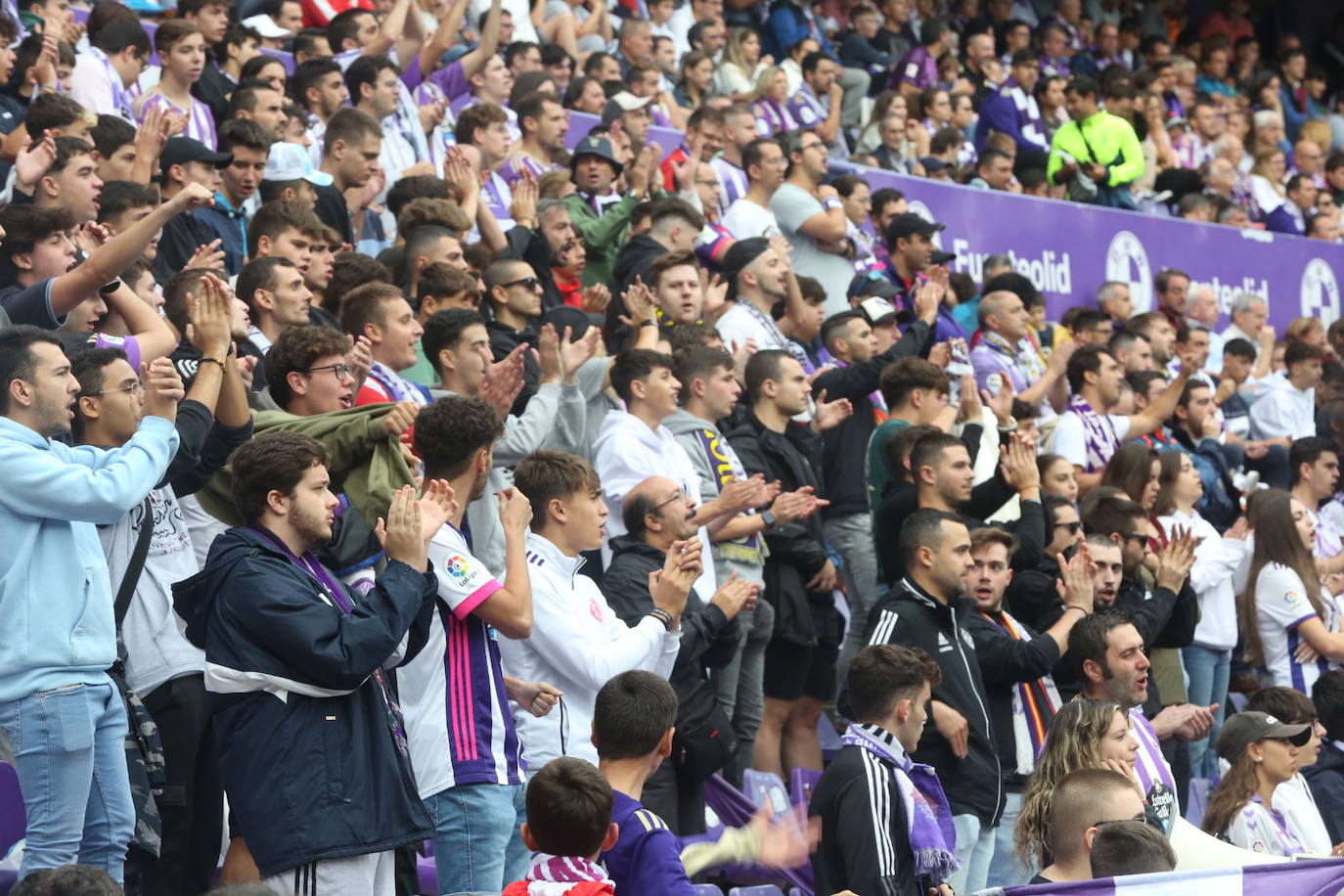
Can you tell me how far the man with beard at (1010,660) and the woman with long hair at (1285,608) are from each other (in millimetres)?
2022

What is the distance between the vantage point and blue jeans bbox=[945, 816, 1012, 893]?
20.2ft

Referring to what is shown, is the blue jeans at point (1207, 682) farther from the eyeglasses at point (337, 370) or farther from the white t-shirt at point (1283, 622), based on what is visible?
the eyeglasses at point (337, 370)

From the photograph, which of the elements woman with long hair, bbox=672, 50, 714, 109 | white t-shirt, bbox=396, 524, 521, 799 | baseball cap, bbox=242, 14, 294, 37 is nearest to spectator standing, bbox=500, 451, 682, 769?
white t-shirt, bbox=396, 524, 521, 799

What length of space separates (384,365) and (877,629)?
2.08 metres

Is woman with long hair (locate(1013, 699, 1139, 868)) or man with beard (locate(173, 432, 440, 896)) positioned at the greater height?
man with beard (locate(173, 432, 440, 896))

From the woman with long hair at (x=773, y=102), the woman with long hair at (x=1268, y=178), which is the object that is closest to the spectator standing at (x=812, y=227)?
the woman with long hair at (x=773, y=102)

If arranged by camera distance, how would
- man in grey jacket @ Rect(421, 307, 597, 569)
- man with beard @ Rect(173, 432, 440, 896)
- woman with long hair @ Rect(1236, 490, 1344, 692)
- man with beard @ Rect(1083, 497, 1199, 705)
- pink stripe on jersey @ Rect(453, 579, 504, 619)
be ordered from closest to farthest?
man with beard @ Rect(173, 432, 440, 896) < pink stripe on jersey @ Rect(453, 579, 504, 619) < man in grey jacket @ Rect(421, 307, 597, 569) < man with beard @ Rect(1083, 497, 1199, 705) < woman with long hair @ Rect(1236, 490, 1344, 692)

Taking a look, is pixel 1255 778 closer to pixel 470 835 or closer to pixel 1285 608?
pixel 1285 608

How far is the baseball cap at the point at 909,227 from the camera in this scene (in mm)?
11297

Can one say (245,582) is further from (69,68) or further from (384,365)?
(69,68)

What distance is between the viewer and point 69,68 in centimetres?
893

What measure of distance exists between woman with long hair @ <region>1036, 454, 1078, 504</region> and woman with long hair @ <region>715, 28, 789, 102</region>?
6799 millimetres

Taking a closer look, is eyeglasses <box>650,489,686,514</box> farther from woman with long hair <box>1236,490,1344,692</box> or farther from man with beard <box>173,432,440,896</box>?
woman with long hair <box>1236,490,1344,692</box>

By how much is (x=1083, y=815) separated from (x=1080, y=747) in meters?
0.90
